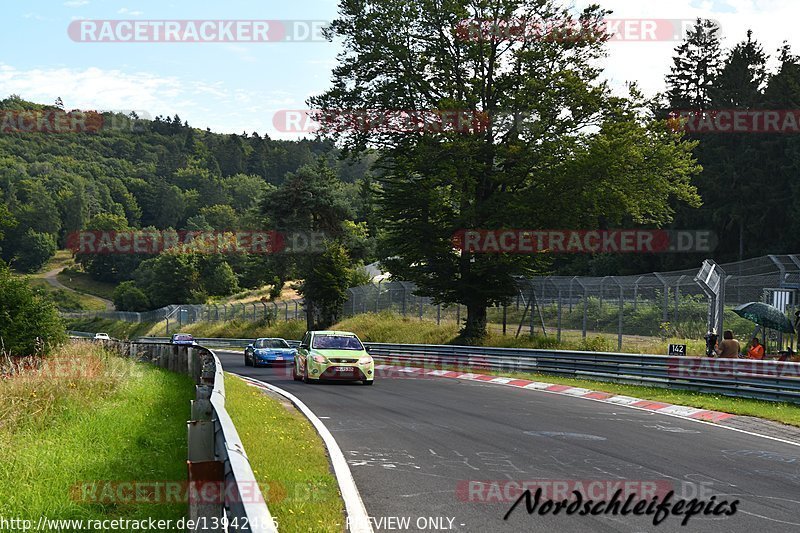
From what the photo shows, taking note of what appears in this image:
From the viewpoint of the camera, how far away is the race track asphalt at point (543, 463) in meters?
6.84

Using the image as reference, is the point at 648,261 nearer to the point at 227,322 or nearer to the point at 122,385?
the point at 227,322

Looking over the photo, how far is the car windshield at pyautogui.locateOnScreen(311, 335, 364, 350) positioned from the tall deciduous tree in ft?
34.5

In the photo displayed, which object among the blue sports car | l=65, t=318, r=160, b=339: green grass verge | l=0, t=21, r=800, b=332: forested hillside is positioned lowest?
l=65, t=318, r=160, b=339: green grass verge

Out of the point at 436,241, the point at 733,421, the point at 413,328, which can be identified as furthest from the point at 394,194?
the point at 733,421

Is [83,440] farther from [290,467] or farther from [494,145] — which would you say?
[494,145]

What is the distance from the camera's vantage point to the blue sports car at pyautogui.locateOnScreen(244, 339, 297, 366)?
33250 millimetres

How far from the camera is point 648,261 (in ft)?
224

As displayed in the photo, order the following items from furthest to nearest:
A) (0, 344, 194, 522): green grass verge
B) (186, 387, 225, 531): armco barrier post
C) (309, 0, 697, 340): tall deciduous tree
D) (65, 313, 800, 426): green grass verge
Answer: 1. (309, 0, 697, 340): tall deciduous tree
2. (65, 313, 800, 426): green grass verge
3. (0, 344, 194, 522): green grass verge
4. (186, 387, 225, 531): armco barrier post

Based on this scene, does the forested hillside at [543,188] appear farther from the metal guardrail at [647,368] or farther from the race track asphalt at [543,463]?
the race track asphalt at [543,463]

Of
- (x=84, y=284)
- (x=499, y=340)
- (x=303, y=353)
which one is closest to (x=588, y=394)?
(x=303, y=353)

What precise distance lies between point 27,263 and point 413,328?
147 metres

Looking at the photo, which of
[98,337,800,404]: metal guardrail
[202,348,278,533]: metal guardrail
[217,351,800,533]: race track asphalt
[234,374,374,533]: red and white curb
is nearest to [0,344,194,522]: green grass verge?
[234,374,374,533]: red and white curb

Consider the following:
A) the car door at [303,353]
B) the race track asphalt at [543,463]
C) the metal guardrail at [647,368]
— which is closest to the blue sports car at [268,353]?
the metal guardrail at [647,368]

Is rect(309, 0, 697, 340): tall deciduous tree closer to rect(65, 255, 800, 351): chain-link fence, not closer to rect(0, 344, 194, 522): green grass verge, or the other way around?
rect(65, 255, 800, 351): chain-link fence
